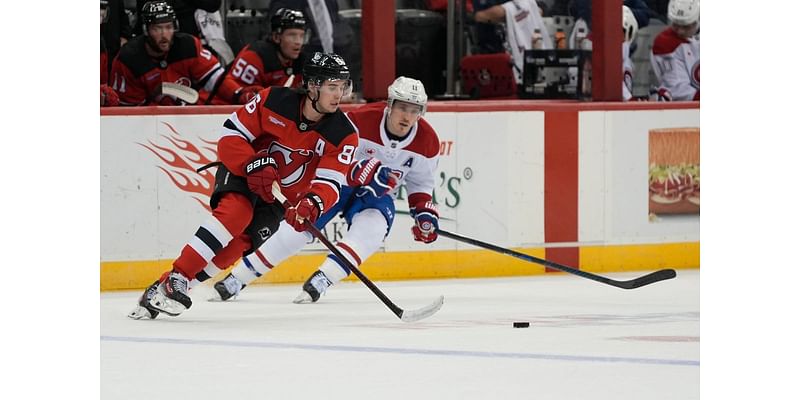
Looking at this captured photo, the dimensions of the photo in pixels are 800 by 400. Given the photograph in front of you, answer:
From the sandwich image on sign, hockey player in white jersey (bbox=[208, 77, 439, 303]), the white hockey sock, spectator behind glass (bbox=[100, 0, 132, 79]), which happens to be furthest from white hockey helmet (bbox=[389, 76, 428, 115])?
the sandwich image on sign

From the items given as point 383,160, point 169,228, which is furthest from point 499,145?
point 169,228

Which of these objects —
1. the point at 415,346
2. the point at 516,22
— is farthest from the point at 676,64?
the point at 415,346

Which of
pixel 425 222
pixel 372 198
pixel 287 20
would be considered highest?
pixel 287 20

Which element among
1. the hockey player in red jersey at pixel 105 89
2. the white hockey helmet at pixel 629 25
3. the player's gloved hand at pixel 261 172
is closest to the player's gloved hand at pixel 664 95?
the white hockey helmet at pixel 629 25

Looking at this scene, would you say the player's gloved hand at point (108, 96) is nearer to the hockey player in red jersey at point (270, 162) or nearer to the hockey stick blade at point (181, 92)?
the hockey stick blade at point (181, 92)

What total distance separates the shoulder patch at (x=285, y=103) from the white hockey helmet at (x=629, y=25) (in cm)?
390

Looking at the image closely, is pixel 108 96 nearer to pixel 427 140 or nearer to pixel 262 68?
pixel 262 68

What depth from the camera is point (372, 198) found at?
664 centimetres

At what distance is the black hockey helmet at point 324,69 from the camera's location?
5777mm

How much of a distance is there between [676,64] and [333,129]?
3.87 metres
